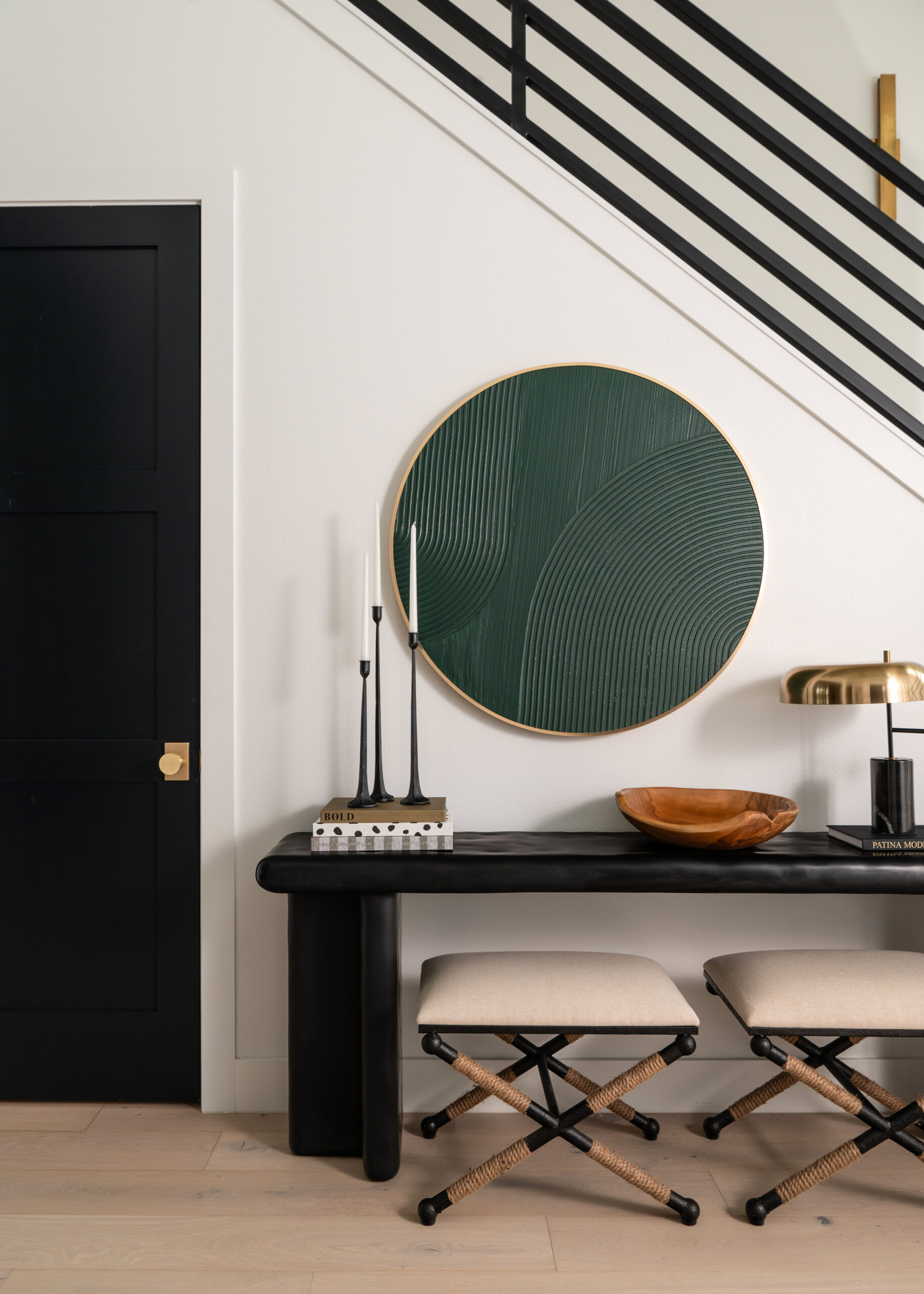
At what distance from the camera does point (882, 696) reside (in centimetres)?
180

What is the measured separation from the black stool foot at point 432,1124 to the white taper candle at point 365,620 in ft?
3.49

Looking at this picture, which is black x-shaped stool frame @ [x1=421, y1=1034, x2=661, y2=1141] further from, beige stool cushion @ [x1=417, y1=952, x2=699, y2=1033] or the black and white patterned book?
the black and white patterned book

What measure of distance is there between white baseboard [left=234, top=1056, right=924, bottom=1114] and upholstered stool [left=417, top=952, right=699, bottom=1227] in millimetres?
376

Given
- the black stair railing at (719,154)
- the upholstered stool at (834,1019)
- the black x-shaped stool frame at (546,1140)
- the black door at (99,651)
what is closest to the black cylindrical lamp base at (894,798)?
the upholstered stool at (834,1019)

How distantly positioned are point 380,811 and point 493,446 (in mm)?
936

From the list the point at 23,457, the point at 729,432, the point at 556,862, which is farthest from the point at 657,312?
the point at 23,457

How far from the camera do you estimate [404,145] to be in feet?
7.07

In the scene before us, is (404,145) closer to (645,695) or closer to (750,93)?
(645,695)

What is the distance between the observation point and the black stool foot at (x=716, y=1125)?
197cm

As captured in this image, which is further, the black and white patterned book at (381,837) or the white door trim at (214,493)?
the white door trim at (214,493)

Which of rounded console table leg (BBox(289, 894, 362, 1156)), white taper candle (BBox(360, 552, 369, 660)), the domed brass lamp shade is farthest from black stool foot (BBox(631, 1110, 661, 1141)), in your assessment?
white taper candle (BBox(360, 552, 369, 660))

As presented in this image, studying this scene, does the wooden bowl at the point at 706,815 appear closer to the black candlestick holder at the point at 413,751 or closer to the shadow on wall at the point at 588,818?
the shadow on wall at the point at 588,818

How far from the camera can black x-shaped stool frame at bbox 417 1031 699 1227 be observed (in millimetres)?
1658

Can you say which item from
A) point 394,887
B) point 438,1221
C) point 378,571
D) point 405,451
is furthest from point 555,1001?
point 405,451
